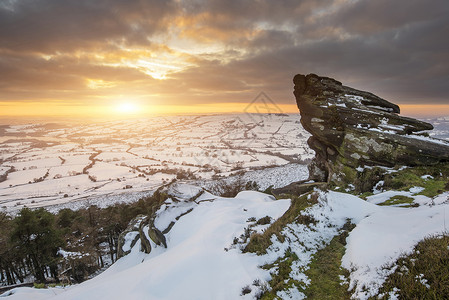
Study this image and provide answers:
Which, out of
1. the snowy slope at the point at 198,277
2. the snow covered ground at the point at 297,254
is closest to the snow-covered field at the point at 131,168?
the snow covered ground at the point at 297,254

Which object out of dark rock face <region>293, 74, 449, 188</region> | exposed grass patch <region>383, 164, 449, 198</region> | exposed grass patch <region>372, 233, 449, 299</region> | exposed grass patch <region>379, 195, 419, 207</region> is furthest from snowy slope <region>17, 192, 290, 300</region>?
dark rock face <region>293, 74, 449, 188</region>

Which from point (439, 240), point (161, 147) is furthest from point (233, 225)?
point (161, 147)

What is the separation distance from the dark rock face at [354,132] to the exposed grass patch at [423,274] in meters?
16.1

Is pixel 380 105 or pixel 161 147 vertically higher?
pixel 380 105

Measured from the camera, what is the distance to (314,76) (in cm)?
2422

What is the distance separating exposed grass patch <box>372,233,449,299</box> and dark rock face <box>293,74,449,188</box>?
16.1 metres

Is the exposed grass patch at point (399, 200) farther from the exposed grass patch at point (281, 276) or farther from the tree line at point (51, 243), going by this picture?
the tree line at point (51, 243)

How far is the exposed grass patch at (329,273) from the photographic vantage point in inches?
233

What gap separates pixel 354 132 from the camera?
20.1m

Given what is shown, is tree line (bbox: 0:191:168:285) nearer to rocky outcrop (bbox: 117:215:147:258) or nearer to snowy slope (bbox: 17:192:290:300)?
rocky outcrop (bbox: 117:215:147:258)

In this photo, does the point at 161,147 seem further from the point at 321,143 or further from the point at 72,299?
the point at 72,299

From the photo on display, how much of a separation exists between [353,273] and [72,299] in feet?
33.4

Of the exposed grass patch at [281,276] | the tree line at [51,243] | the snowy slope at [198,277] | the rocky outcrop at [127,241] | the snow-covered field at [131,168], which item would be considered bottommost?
the snow-covered field at [131,168]

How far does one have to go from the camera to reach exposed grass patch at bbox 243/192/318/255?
26.7 ft
